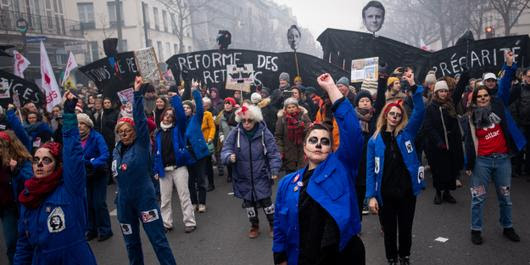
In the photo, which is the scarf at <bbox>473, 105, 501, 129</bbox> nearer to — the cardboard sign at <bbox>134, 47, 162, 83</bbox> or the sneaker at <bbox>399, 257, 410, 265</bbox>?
the sneaker at <bbox>399, 257, 410, 265</bbox>

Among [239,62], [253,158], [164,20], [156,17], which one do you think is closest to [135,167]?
[253,158]

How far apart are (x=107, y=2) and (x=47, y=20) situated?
11015 millimetres

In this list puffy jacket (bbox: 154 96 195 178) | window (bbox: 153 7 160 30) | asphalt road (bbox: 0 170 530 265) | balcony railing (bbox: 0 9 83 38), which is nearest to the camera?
asphalt road (bbox: 0 170 530 265)

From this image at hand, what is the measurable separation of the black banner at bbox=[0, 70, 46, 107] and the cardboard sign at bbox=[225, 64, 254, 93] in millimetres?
4301

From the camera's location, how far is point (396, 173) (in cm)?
426

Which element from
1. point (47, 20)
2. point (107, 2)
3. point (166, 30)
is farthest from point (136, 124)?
point (166, 30)

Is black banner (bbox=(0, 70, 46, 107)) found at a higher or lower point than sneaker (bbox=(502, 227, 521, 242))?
higher

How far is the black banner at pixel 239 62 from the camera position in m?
11.0

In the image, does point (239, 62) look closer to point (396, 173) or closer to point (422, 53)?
point (422, 53)

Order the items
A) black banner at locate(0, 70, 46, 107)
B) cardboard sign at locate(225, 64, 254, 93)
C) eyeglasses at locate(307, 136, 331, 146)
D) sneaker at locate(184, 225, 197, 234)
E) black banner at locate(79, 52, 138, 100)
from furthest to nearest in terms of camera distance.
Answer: cardboard sign at locate(225, 64, 254, 93) → black banner at locate(79, 52, 138, 100) → black banner at locate(0, 70, 46, 107) → sneaker at locate(184, 225, 197, 234) → eyeglasses at locate(307, 136, 331, 146)

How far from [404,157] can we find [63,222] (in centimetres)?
308

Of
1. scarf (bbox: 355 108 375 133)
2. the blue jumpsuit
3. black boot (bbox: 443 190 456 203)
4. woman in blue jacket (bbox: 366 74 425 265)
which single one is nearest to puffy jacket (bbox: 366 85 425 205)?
woman in blue jacket (bbox: 366 74 425 265)

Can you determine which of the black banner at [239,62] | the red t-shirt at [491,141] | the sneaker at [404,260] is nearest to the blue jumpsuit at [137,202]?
the sneaker at [404,260]

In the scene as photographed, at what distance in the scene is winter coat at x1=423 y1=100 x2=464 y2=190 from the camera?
21.8ft
